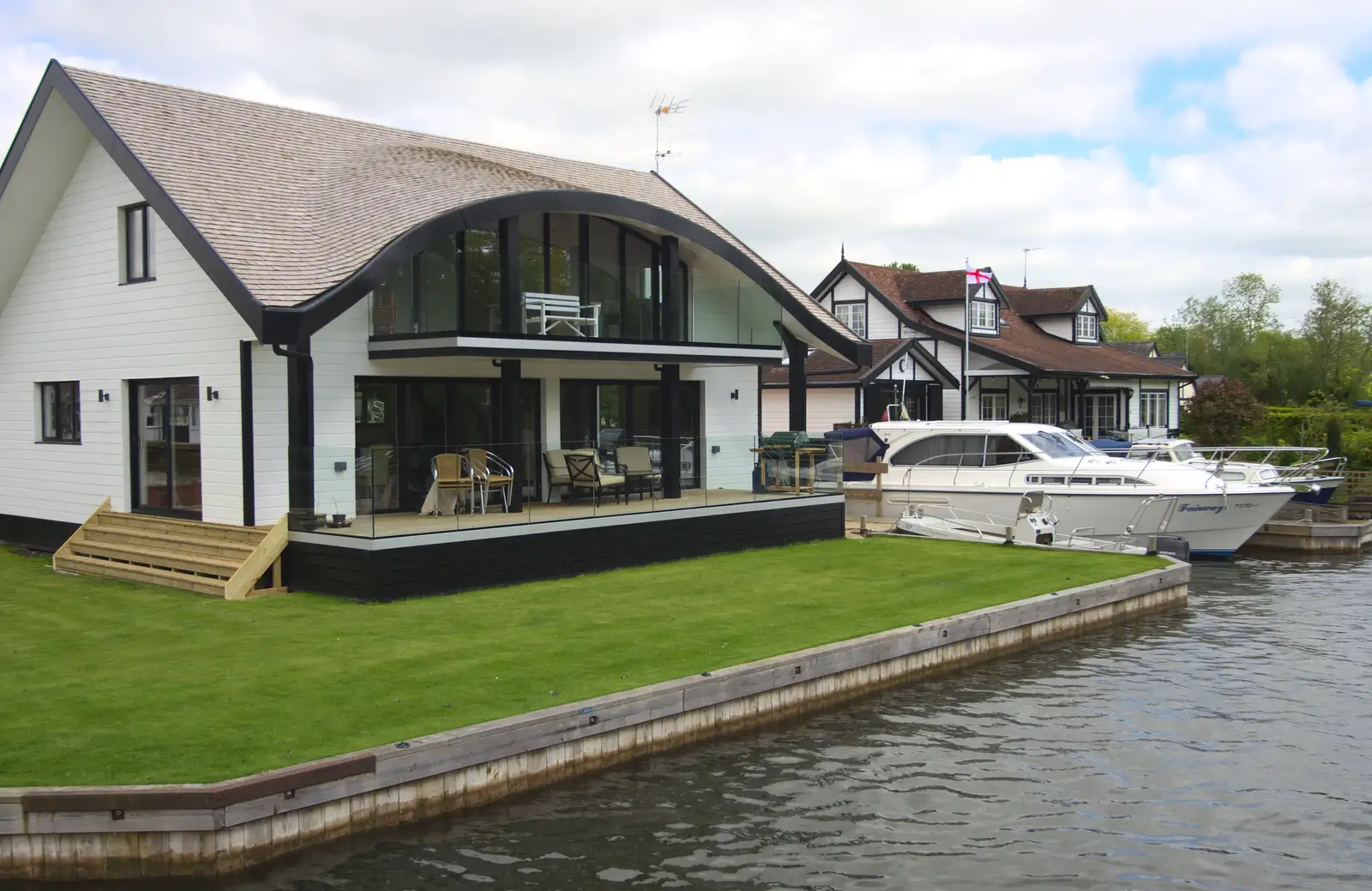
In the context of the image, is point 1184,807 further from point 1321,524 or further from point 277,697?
point 1321,524

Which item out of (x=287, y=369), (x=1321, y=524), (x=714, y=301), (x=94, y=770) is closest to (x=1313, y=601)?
(x=1321, y=524)

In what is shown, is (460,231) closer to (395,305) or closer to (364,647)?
(395,305)

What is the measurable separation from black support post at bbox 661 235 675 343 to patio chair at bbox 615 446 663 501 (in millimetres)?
1975

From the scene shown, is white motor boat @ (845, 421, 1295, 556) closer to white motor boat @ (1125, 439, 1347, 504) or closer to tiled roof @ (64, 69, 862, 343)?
white motor boat @ (1125, 439, 1347, 504)

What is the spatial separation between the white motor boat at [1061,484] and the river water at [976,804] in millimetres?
9646

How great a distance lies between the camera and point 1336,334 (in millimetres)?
67375

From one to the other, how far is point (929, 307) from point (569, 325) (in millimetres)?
27428

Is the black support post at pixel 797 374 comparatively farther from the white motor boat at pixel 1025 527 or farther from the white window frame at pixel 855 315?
the white window frame at pixel 855 315

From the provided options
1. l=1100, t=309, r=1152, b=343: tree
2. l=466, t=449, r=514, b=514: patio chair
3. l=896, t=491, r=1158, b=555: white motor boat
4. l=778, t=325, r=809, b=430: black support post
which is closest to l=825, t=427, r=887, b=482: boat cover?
l=896, t=491, r=1158, b=555: white motor boat

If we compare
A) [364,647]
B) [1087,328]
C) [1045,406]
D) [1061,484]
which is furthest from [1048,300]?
[364,647]

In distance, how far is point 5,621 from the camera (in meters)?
13.4

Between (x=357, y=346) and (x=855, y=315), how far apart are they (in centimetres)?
2895

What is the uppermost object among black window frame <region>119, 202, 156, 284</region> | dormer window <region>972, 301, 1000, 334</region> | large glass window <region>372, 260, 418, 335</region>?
dormer window <region>972, 301, 1000, 334</region>

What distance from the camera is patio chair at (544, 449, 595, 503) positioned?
59.9 ft
